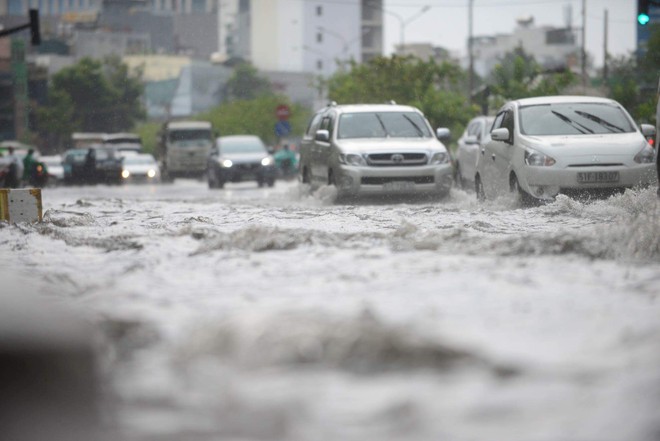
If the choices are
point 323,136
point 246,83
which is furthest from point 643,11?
point 246,83

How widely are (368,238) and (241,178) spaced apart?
26.5 metres

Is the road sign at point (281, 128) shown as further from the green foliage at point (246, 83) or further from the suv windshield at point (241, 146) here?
the green foliage at point (246, 83)

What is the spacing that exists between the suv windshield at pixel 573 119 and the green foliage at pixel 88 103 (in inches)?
3271

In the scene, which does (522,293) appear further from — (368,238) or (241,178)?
(241,178)

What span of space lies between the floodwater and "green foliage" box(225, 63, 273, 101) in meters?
108

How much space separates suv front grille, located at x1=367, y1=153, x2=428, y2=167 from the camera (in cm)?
1867

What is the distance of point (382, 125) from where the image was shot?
2000cm

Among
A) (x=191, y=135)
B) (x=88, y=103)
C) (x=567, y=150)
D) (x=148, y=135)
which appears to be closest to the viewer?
(x=567, y=150)

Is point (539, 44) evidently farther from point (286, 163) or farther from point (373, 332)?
point (373, 332)

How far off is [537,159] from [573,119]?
1308mm

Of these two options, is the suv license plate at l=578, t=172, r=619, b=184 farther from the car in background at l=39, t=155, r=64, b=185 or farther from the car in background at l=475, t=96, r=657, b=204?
the car in background at l=39, t=155, r=64, b=185

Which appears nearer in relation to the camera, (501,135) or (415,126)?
(501,135)

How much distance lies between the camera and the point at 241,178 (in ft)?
123

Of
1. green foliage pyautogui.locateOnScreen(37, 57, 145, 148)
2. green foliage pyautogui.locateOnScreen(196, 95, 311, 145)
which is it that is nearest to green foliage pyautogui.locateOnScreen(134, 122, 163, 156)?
green foliage pyautogui.locateOnScreen(37, 57, 145, 148)
